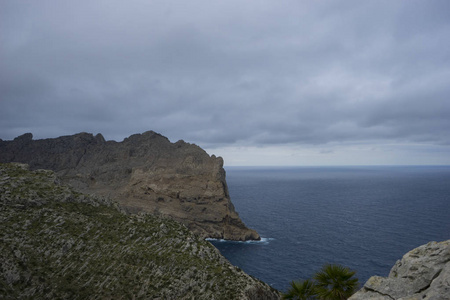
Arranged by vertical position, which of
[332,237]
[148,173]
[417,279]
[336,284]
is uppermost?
[148,173]

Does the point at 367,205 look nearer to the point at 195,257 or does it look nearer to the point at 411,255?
the point at 195,257

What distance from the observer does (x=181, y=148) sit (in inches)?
5453

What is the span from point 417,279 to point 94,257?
119 feet

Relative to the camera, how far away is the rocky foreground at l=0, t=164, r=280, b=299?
32812 mm

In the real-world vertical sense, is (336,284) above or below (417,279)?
below

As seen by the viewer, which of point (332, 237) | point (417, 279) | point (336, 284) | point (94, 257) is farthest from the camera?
point (332, 237)

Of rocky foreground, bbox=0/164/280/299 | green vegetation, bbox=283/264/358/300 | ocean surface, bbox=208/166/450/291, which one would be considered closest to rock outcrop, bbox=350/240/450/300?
green vegetation, bbox=283/264/358/300

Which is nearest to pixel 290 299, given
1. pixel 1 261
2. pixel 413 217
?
pixel 1 261

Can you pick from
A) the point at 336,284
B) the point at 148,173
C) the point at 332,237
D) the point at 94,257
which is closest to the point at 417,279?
the point at 336,284

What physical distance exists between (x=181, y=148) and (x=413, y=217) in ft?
357

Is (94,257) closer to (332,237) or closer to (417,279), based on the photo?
(417,279)

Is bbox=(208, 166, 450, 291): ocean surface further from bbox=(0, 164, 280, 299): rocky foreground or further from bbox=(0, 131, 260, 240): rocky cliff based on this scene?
bbox=(0, 164, 280, 299): rocky foreground

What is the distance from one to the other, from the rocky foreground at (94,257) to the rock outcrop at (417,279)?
2357 cm

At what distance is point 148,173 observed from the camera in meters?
126
